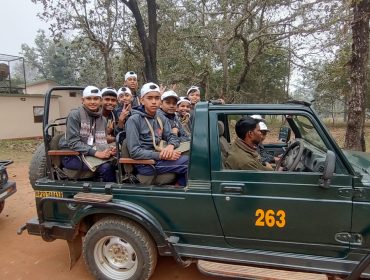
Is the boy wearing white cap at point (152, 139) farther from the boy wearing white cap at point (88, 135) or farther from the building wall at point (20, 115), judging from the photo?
the building wall at point (20, 115)

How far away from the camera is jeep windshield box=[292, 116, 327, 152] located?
9.40 feet

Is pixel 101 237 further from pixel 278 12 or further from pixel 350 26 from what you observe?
pixel 278 12

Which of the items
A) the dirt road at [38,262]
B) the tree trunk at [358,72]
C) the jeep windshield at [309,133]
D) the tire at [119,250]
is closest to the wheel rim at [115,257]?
the tire at [119,250]

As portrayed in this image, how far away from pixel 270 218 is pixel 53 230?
7.20 ft

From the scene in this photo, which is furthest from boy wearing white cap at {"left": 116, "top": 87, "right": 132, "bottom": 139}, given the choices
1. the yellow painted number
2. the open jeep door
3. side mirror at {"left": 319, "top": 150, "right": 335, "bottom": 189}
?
side mirror at {"left": 319, "top": 150, "right": 335, "bottom": 189}

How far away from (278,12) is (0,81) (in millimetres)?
13797

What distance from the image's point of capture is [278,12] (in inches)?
531

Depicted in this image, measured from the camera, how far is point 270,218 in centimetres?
277

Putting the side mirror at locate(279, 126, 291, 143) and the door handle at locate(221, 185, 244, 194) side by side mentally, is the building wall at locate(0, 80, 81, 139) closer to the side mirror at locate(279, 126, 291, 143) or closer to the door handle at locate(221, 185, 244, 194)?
the side mirror at locate(279, 126, 291, 143)

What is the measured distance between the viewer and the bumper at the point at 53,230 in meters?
3.32

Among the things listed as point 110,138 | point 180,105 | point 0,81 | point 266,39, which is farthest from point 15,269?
point 0,81

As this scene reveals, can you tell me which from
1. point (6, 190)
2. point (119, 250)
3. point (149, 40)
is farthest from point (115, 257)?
point (149, 40)

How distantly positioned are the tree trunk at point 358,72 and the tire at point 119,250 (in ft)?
18.5

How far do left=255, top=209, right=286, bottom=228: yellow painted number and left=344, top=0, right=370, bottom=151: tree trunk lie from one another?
202 inches
